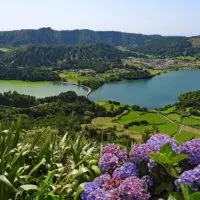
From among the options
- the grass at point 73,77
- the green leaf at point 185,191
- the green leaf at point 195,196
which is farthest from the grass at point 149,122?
the green leaf at point 195,196

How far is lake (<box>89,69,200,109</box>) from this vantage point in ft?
449

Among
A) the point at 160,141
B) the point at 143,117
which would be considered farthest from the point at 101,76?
the point at 160,141

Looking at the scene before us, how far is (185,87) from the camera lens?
170 metres

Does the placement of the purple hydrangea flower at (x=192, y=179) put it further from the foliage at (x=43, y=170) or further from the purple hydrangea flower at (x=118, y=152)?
the foliage at (x=43, y=170)

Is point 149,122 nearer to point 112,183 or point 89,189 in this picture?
point 112,183

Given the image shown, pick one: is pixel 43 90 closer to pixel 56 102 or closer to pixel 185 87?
pixel 56 102

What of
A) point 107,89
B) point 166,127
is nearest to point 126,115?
point 166,127

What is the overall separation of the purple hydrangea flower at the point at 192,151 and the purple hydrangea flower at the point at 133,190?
476mm

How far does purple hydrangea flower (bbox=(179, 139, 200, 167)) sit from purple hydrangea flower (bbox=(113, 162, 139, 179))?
391mm

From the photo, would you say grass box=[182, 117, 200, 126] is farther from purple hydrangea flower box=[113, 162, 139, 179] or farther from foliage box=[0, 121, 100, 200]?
purple hydrangea flower box=[113, 162, 139, 179]

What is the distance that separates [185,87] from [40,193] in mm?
169432

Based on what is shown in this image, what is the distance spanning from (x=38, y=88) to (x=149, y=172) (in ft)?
506

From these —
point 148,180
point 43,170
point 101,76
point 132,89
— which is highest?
point 148,180

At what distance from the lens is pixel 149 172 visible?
144 inches
